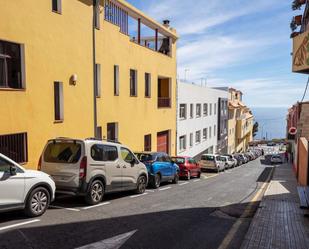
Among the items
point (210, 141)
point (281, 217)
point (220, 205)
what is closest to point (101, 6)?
point (220, 205)

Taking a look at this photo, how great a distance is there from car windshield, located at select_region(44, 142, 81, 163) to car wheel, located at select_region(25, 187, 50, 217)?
1.48 meters

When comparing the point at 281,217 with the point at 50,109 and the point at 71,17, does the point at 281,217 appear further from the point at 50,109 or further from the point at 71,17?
the point at 71,17

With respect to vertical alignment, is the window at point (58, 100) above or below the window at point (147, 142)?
above

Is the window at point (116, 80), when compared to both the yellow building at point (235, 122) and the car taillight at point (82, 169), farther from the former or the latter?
the yellow building at point (235, 122)

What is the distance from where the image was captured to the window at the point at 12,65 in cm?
1127

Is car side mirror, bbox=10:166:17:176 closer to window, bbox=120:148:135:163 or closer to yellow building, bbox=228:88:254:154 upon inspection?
window, bbox=120:148:135:163

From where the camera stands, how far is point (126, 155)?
11.7 metres

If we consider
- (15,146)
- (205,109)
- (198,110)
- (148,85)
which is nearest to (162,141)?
(148,85)

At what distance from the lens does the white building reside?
3192 cm

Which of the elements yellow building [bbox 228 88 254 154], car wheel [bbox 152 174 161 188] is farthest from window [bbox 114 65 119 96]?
yellow building [bbox 228 88 254 154]

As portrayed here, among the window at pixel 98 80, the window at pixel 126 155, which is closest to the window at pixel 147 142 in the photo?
the window at pixel 98 80

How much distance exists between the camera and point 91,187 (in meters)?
9.78

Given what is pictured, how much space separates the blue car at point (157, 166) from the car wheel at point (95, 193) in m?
4.48

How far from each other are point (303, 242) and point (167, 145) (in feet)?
69.3
